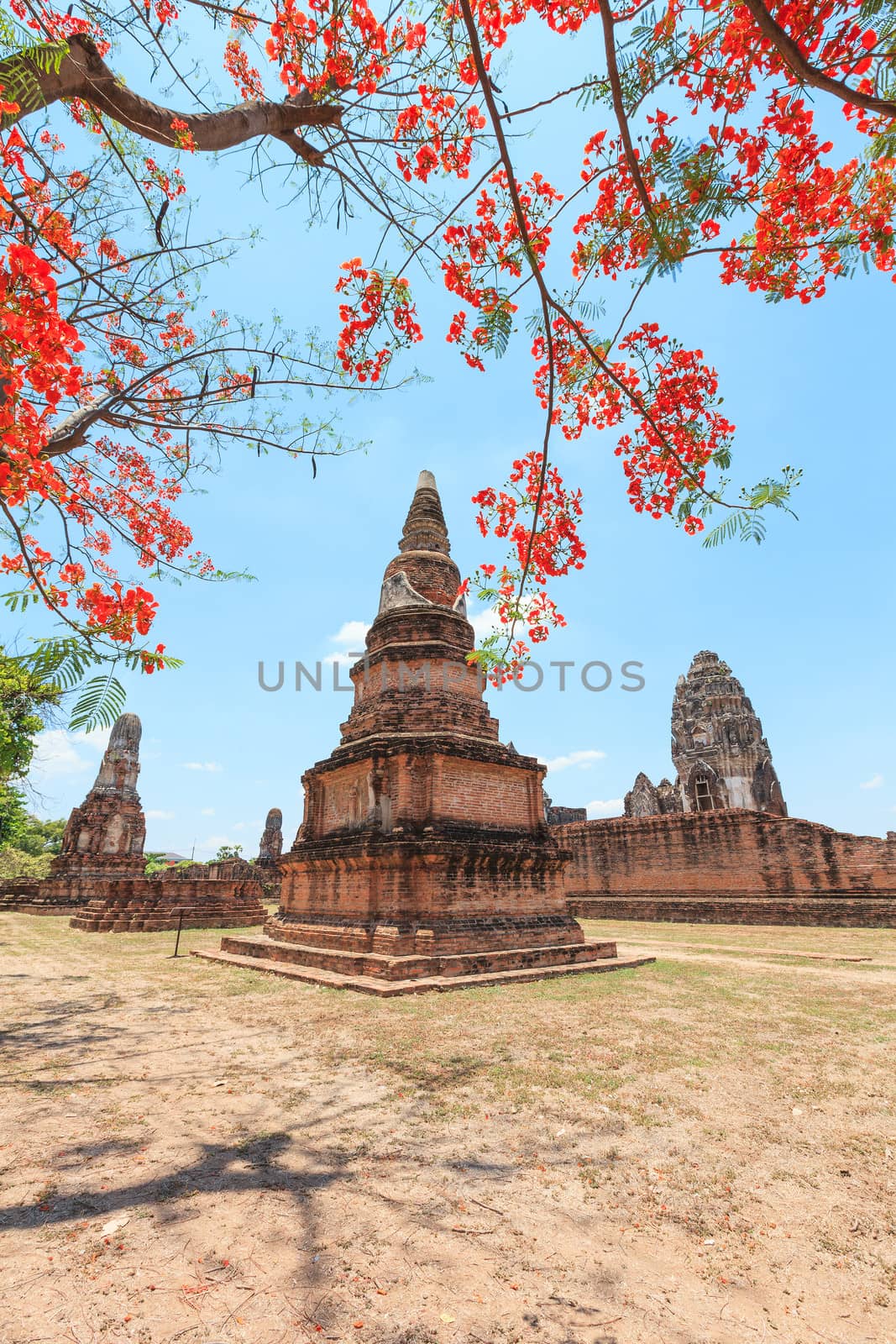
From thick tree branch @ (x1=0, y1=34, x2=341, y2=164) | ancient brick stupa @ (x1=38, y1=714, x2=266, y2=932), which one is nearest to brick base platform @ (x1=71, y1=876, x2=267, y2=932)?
ancient brick stupa @ (x1=38, y1=714, x2=266, y2=932)

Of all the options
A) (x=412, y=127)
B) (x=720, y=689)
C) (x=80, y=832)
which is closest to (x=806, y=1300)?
(x=412, y=127)

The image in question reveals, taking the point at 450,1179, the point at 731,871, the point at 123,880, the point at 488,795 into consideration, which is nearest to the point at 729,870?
the point at 731,871

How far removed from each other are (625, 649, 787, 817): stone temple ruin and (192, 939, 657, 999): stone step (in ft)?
80.4

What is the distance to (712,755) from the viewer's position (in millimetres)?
34344

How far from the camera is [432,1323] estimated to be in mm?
2139

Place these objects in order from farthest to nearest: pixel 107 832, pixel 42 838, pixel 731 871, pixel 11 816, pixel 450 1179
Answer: pixel 42 838 → pixel 107 832 → pixel 11 816 → pixel 731 871 → pixel 450 1179

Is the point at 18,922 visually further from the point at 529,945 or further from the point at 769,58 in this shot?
the point at 769,58

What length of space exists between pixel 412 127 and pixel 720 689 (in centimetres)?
3500

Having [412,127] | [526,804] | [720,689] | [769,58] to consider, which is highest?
[720,689]

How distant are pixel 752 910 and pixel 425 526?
550 inches

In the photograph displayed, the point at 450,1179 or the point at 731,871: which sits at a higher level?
the point at 731,871

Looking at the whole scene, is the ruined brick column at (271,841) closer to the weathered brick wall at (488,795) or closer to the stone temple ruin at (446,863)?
the stone temple ruin at (446,863)

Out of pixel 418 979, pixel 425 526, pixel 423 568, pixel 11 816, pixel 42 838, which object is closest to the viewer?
pixel 418 979

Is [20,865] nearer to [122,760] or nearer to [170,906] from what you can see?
[122,760]
